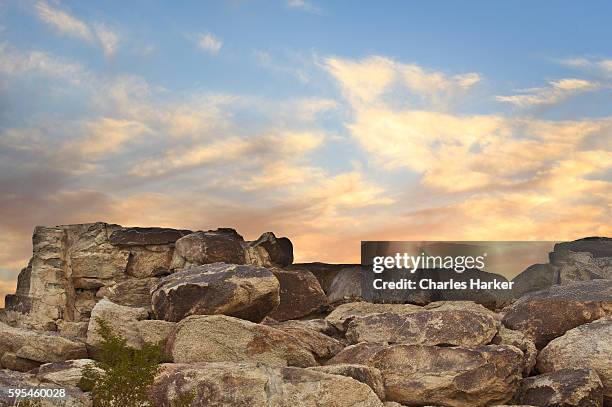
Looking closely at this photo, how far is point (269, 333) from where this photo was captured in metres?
11.5

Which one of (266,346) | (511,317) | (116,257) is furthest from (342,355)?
(116,257)

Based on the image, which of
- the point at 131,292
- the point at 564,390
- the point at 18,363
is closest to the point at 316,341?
the point at 564,390

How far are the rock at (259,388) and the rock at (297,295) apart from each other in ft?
16.2

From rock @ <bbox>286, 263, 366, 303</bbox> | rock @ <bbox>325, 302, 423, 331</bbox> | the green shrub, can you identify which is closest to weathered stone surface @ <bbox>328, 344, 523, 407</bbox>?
rock @ <bbox>325, 302, 423, 331</bbox>

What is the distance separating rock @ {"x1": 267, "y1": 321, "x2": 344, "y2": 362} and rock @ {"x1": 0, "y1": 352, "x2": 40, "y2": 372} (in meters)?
3.86

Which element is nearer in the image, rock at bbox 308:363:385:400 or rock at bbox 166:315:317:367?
rock at bbox 308:363:385:400

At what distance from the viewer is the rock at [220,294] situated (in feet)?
40.6

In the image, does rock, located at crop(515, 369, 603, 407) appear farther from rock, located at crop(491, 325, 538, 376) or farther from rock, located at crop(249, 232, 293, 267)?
rock, located at crop(249, 232, 293, 267)

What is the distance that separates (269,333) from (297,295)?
3963 mm

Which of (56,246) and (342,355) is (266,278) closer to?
(342,355)

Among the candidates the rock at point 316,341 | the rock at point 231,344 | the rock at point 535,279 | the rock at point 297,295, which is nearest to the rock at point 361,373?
the rock at point 231,344

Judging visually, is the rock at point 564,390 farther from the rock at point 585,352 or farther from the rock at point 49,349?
the rock at point 49,349

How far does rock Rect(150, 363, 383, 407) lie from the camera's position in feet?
32.3

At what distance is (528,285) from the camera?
16.4 m
